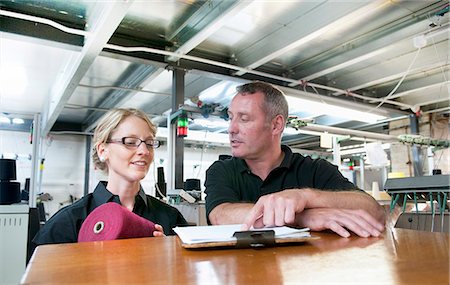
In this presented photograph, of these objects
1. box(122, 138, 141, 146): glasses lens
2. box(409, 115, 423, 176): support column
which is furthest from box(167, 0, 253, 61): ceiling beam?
box(409, 115, 423, 176): support column

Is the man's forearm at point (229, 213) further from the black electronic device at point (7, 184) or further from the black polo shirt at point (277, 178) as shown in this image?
the black electronic device at point (7, 184)

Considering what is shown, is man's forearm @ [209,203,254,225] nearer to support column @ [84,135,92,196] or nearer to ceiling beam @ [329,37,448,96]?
ceiling beam @ [329,37,448,96]

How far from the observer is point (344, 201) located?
1.16 meters

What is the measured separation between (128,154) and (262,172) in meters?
0.63

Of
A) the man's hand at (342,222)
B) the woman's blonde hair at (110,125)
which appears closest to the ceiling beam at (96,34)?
the woman's blonde hair at (110,125)

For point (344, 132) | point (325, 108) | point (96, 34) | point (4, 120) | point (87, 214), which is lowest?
point (87, 214)

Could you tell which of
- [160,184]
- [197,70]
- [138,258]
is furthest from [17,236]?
[138,258]

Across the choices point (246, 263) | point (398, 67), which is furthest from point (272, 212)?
point (398, 67)

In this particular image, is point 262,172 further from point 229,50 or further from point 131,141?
point 229,50

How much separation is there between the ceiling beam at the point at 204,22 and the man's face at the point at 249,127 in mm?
609

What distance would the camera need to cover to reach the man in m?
1.19

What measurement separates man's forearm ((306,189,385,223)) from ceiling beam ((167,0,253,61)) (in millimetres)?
1257

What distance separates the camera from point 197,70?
3.08m

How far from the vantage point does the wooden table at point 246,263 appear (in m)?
0.41
